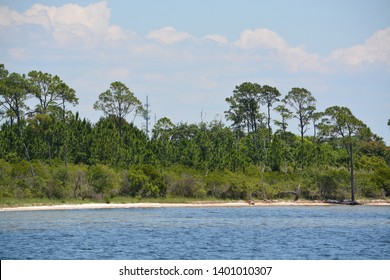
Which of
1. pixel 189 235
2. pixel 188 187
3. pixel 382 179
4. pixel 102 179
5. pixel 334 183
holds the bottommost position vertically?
pixel 189 235

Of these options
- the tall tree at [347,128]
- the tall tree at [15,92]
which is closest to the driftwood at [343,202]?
the tall tree at [347,128]

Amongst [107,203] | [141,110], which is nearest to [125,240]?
[107,203]

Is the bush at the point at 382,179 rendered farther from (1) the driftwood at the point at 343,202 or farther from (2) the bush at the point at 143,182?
(2) the bush at the point at 143,182

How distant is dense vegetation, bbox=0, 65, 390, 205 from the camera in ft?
292

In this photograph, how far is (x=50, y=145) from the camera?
100 metres

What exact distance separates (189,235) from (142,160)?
48269 mm

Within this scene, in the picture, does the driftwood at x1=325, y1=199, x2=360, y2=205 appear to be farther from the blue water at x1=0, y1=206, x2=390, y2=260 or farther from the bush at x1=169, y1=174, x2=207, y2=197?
the blue water at x1=0, y1=206, x2=390, y2=260

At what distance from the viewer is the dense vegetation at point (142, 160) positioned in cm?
8906

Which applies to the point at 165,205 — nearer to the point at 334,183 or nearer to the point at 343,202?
the point at 343,202

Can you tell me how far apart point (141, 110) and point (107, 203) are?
35.8 m

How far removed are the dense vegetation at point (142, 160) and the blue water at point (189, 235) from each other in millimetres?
11672

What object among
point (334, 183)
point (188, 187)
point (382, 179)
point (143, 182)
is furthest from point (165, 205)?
point (382, 179)

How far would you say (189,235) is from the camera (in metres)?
53.5
